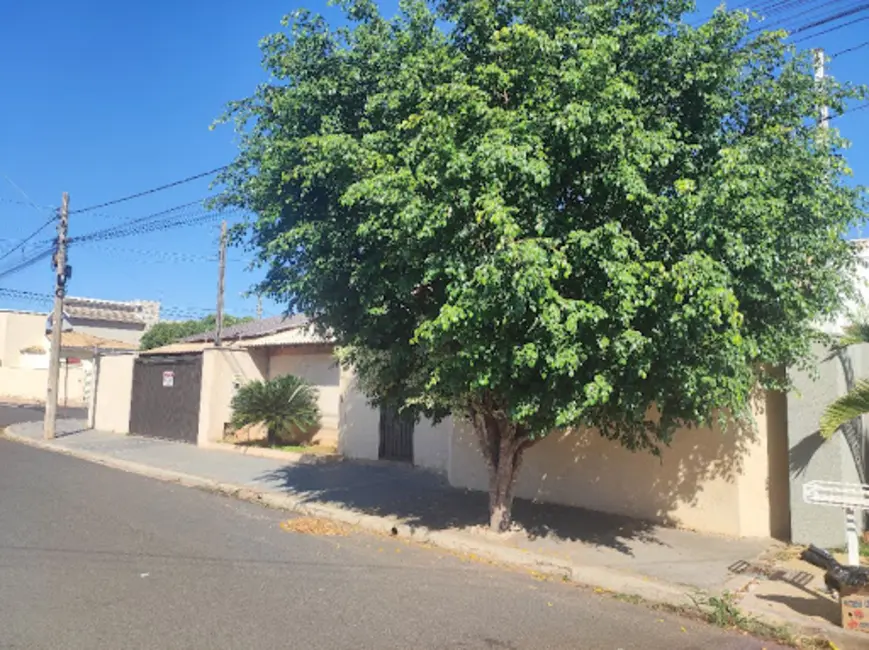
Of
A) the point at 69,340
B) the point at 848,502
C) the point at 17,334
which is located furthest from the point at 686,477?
the point at 17,334

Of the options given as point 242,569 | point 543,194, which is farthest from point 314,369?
point 543,194

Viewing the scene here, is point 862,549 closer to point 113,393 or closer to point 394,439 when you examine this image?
point 394,439

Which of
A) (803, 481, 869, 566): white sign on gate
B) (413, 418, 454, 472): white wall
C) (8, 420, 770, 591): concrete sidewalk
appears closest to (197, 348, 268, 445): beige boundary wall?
(8, 420, 770, 591): concrete sidewalk

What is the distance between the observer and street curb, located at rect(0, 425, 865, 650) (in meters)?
6.20

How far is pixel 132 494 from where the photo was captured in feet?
37.6

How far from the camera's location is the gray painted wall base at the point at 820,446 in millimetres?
7789

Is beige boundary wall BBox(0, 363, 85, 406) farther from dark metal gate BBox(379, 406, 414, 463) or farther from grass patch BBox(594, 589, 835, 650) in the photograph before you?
grass patch BBox(594, 589, 835, 650)

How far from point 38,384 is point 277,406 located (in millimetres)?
34789

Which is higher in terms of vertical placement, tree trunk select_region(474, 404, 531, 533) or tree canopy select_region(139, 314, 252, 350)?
tree canopy select_region(139, 314, 252, 350)

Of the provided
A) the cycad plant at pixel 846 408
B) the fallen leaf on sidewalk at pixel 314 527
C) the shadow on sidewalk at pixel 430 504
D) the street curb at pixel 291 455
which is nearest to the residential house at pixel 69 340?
the street curb at pixel 291 455

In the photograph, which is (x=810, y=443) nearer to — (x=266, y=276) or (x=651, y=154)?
(x=651, y=154)

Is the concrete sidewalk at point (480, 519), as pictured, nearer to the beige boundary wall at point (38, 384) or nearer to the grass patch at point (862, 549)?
the grass patch at point (862, 549)

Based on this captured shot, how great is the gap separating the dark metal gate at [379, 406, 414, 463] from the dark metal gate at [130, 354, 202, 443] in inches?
268

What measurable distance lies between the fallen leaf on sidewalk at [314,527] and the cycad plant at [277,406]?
741 centimetres
